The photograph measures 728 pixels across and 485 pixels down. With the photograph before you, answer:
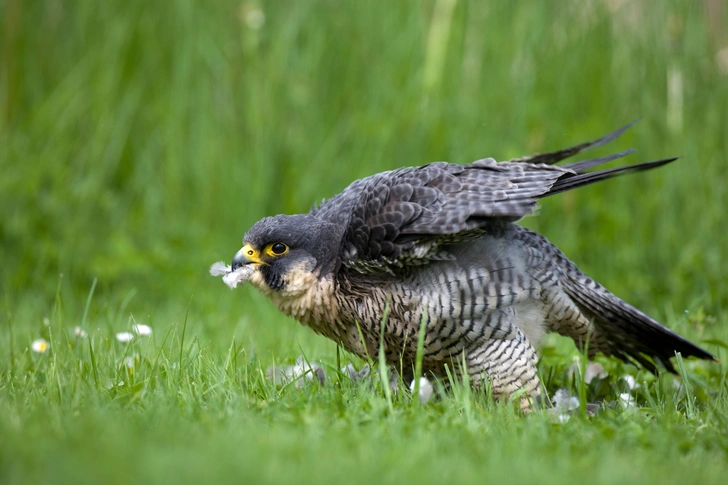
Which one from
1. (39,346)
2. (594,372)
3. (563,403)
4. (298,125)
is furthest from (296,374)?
(298,125)

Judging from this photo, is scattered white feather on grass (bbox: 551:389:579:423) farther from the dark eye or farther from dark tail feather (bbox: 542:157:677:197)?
the dark eye

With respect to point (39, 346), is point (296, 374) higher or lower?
lower

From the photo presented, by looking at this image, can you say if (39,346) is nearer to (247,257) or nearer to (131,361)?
(131,361)

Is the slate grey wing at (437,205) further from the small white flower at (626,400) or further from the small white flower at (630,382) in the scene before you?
the small white flower at (630,382)

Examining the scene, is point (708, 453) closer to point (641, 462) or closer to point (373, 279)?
point (641, 462)

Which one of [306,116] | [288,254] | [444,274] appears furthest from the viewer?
[306,116]

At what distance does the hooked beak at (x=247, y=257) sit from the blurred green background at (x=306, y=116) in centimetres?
234

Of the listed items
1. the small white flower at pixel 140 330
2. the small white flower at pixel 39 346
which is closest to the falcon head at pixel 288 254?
the small white flower at pixel 140 330

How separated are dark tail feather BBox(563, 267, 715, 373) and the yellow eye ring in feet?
4.57

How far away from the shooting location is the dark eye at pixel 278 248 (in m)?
3.70

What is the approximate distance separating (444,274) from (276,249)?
Result: 822mm

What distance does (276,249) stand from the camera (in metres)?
3.71

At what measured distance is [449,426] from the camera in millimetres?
2742

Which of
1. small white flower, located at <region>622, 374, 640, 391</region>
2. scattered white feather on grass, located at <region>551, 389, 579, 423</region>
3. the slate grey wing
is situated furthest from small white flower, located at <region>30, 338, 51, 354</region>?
small white flower, located at <region>622, 374, 640, 391</region>
